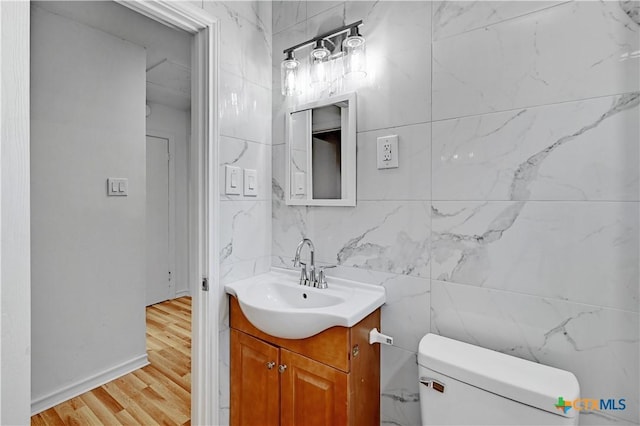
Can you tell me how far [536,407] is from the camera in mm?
818

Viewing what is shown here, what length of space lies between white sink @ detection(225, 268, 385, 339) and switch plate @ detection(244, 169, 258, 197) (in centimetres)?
43

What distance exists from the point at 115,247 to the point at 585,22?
257cm

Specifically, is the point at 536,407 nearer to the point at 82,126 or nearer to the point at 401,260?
the point at 401,260

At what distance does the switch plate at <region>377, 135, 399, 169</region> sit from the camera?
126 cm

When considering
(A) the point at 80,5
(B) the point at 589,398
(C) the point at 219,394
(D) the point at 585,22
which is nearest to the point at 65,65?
(A) the point at 80,5

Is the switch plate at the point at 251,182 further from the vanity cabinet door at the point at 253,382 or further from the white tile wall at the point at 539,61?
the white tile wall at the point at 539,61

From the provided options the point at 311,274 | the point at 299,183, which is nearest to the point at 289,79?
the point at 299,183

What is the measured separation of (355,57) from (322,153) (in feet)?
1.43

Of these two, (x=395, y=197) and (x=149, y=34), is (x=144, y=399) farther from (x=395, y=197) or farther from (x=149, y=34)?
(x=149, y=34)

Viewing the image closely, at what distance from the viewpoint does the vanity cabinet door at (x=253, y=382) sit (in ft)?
4.26

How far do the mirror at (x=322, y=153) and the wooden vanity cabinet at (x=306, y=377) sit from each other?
22.2 inches

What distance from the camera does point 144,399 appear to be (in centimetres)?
190

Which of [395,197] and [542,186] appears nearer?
[542,186]

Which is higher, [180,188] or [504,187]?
[180,188]
